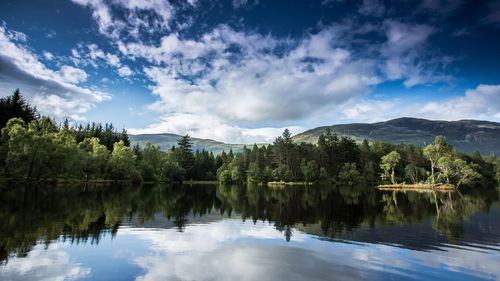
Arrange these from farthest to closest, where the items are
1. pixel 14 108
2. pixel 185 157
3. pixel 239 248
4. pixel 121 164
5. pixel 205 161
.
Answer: pixel 205 161
pixel 185 157
pixel 121 164
pixel 14 108
pixel 239 248

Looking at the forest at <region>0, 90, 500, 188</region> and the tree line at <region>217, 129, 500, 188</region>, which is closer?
the forest at <region>0, 90, 500, 188</region>

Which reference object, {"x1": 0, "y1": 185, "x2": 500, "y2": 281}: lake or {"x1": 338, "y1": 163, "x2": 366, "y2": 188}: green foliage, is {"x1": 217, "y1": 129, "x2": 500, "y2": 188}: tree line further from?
{"x1": 0, "y1": 185, "x2": 500, "y2": 281}: lake

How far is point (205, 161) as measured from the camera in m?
192

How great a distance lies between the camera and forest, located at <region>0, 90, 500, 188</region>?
3204 inches

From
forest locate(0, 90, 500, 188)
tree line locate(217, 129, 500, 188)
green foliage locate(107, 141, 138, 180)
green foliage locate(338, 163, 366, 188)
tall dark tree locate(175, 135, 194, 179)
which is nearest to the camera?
forest locate(0, 90, 500, 188)

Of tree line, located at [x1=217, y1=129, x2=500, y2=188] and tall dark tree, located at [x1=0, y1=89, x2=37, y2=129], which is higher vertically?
tall dark tree, located at [x1=0, y1=89, x2=37, y2=129]

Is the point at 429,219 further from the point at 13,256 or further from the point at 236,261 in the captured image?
the point at 13,256

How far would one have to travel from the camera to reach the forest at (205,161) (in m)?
81.4

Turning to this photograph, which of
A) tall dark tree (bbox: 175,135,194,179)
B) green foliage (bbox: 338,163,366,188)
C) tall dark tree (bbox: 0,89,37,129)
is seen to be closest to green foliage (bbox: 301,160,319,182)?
green foliage (bbox: 338,163,366,188)

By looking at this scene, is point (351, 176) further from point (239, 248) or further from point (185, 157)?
point (239, 248)

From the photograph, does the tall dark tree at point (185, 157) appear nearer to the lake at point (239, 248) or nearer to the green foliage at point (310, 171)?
the green foliage at point (310, 171)

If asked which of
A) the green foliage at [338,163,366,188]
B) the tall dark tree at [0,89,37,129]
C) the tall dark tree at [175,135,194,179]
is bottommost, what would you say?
the green foliage at [338,163,366,188]

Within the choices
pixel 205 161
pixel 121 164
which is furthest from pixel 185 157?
pixel 121 164

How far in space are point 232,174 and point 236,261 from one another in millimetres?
→ 145831
